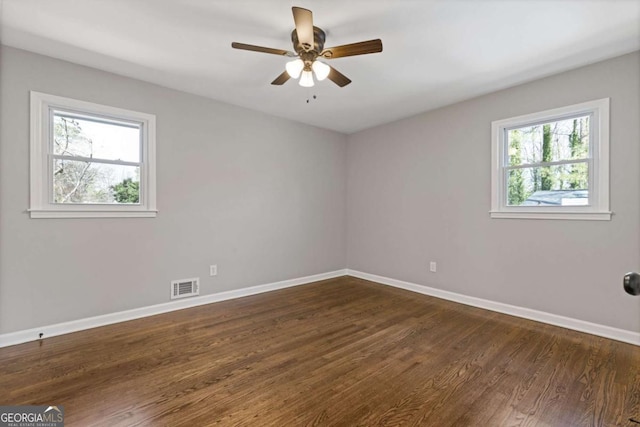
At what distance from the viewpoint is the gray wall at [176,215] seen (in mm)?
2531

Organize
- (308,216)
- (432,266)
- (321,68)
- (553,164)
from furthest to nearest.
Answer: (308,216) < (432,266) < (553,164) < (321,68)

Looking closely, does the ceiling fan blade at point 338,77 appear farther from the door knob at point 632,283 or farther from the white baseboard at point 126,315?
the white baseboard at point 126,315

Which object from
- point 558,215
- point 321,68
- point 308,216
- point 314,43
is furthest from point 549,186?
point 308,216

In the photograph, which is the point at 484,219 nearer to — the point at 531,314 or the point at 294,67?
the point at 531,314

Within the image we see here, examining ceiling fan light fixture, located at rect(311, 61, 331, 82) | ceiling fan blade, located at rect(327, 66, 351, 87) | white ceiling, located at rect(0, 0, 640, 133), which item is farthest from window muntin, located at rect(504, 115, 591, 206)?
ceiling fan light fixture, located at rect(311, 61, 331, 82)

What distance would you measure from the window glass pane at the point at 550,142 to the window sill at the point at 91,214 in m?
4.24

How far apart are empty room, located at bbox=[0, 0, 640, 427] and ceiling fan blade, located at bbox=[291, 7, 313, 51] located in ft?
0.04

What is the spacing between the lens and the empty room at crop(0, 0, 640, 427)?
6.30 feet

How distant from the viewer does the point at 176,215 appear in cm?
341

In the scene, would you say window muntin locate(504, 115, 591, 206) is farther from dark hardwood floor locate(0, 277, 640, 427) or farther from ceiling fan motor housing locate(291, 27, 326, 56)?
ceiling fan motor housing locate(291, 27, 326, 56)

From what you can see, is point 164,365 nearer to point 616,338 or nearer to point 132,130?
point 132,130

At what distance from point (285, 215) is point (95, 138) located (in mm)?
2469

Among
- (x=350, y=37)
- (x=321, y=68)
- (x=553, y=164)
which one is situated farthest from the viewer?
(x=553, y=164)

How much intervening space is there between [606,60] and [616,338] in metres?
2.58
